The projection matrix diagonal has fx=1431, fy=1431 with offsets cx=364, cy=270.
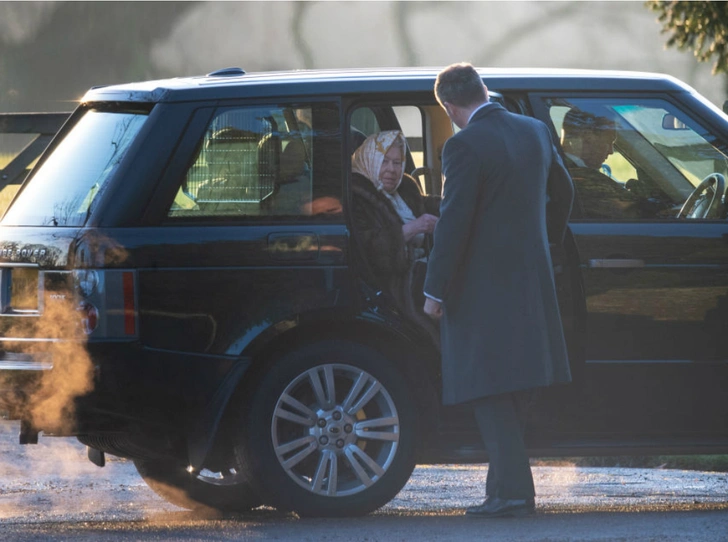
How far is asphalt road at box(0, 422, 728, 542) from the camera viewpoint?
17.9ft

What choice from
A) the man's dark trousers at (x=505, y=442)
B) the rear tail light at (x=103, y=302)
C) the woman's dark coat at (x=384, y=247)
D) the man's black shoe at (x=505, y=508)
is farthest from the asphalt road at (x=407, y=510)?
the woman's dark coat at (x=384, y=247)

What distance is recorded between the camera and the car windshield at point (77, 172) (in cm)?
562

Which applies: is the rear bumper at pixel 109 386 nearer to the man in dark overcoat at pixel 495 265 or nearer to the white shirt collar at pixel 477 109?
the man in dark overcoat at pixel 495 265

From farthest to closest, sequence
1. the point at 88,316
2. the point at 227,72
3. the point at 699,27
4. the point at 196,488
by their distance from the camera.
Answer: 1. the point at 699,27
2. the point at 196,488
3. the point at 227,72
4. the point at 88,316

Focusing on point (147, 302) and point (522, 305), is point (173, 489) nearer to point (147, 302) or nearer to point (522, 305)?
point (147, 302)

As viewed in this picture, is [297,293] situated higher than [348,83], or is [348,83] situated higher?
[348,83]

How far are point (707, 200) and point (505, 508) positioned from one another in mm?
1540

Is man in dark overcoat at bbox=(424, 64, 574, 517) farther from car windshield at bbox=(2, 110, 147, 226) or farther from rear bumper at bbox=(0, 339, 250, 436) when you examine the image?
car windshield at bbox=(2, 110, 147, 226)

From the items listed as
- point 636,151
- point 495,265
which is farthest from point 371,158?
point 636,151

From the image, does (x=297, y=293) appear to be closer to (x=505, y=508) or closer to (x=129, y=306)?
(x=129, y=306)

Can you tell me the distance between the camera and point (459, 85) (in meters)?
5.40

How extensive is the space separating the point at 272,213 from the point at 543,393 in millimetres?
1329

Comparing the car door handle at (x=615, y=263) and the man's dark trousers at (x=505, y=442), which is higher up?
the car door handle at (x=615, y=263)

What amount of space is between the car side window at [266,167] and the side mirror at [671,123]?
138 cm
